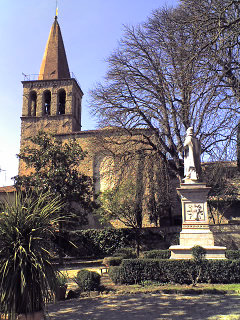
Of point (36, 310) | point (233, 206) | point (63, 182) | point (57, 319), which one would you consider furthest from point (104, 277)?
point (233, 206)

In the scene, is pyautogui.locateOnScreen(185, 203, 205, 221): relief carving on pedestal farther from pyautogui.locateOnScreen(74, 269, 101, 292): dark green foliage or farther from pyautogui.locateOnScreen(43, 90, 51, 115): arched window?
pyautogui.locateOnScreen(43, 90, 51, 115): arched window

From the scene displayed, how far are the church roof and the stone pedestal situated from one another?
29.7m

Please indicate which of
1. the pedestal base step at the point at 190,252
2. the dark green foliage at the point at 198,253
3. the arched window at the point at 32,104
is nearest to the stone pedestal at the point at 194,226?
the pedestal base step at the point at 190,252

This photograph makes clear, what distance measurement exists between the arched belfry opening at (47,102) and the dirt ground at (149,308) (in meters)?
31.3

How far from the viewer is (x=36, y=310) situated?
4793 millimetres

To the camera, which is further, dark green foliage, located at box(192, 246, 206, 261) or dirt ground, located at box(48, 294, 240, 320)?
dark green foliage, located at box(192, 246, 206, 261)

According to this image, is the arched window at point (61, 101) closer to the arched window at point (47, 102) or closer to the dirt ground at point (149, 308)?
the arched window at point (47, 102)

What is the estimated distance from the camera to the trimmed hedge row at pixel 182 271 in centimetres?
890

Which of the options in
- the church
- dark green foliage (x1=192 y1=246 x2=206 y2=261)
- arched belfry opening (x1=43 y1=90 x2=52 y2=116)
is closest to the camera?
dark green foliage (x1=192 y1=246 x2=206 y2=261)

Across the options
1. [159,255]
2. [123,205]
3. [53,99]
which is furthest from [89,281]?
[53,99]

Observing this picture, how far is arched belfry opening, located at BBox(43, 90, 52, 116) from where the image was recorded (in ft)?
119

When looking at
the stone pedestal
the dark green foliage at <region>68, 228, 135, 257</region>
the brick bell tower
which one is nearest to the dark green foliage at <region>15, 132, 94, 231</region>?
the dark green foliage at <region>68, 228, 135, 257</region>

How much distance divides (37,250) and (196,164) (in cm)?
817

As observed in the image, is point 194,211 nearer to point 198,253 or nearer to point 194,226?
point 194,226
